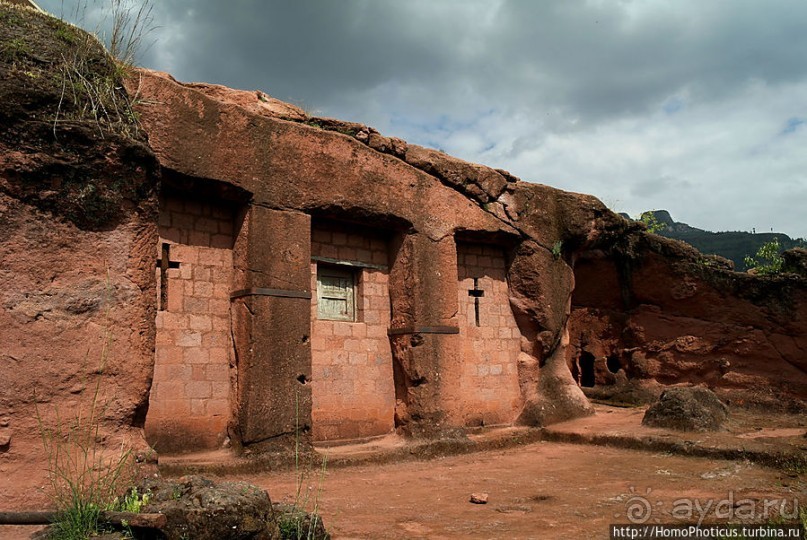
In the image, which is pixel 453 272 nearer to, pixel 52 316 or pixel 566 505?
pixel 566 505

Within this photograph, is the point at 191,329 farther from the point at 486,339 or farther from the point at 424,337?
the point at 486,339

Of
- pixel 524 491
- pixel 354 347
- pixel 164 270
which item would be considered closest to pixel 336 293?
pixel 354 347

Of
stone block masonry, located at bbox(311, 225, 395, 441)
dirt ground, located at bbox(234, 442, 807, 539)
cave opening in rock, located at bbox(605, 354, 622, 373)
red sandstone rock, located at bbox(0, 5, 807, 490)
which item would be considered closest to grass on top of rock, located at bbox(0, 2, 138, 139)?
red sandstone rock, located at bbox(0, 5, 807, 490)

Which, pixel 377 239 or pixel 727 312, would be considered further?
pixel 727 312

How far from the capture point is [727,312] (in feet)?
40.8

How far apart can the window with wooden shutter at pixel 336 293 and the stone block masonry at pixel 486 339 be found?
179 centimetres

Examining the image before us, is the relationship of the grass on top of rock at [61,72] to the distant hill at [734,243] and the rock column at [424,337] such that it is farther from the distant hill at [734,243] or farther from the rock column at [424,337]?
the distant hill at [734,243]

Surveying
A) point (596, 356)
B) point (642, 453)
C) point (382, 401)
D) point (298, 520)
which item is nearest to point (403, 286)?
point (382, 401)

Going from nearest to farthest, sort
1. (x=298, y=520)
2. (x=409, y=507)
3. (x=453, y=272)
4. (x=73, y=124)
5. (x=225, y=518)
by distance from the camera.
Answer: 1. (x=225, y=518)
2. (x=298, y=520)
3. (x=73, y=124)
4. (x=409, y=507)
5. (x=453, y=272)

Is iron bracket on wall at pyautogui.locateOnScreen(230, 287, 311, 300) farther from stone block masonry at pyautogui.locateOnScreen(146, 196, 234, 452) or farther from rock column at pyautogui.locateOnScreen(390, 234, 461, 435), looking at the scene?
rock column at pyautogui.locateOnScreen(390, 234, 461, 435)

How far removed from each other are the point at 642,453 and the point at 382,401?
3.32 meters

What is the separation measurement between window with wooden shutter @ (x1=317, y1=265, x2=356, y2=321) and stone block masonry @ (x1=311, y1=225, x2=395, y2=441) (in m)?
0.02

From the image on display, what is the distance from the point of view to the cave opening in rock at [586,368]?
1370 cm

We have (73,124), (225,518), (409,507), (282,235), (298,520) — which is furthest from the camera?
(282,235)
